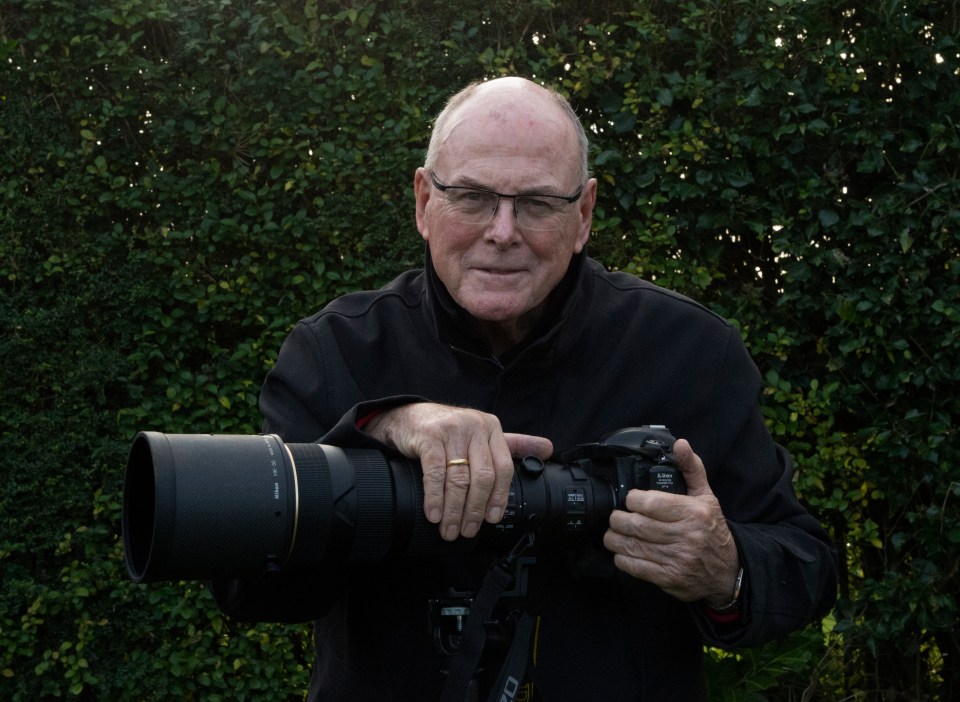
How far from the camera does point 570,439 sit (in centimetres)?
233

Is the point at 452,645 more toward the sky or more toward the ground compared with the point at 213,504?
more toward the ground

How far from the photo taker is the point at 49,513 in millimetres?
3857

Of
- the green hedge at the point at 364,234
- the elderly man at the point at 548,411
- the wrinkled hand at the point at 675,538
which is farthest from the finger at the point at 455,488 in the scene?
the green hedge at the point at 364,234

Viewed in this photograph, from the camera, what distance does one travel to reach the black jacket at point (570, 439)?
2.20m

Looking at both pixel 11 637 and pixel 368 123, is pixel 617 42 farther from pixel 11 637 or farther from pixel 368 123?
pixel 11 637

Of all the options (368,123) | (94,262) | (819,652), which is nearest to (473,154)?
(368,123)

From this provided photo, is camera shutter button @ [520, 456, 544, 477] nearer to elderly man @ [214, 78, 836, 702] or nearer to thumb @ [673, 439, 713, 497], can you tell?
elderly man @ [214, 78, 836, 702]

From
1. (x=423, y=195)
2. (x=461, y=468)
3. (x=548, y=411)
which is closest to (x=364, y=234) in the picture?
(x=423, y=195)

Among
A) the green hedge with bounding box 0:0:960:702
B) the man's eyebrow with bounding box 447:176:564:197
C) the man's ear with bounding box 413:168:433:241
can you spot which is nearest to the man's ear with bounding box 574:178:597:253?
the man's eyebrow with bounding box 447:176:564:197

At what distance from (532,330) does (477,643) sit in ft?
2.35

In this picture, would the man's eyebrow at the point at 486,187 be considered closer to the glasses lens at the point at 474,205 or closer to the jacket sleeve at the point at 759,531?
the glasses lens at the point at 474,205

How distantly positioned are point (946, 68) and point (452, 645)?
2.83m

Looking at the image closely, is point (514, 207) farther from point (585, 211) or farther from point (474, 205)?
point (585, 211)

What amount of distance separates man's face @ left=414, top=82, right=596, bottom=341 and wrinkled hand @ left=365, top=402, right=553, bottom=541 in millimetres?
415
